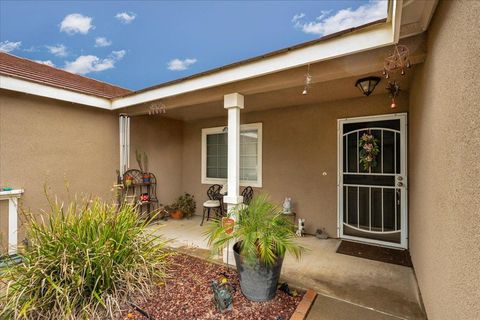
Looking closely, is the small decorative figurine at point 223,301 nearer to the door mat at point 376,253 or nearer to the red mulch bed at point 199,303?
the red mulch bed at point 199,303

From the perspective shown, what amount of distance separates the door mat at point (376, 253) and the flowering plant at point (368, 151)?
135 centimetres

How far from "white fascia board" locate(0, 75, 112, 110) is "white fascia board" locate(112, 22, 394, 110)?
160 cm

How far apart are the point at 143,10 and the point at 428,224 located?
343 inches

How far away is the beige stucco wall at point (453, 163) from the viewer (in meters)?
1.06

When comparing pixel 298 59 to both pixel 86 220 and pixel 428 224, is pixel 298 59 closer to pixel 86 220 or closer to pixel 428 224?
pixel 428 224

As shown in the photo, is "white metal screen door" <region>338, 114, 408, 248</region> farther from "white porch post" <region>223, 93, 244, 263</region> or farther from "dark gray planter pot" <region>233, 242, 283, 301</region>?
"dark gray planter pot" <region>233, 242, 283, 301</region>

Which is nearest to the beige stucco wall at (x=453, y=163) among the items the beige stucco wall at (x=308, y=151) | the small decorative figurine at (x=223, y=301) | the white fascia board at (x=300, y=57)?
the white fascia board at (x=300, y=57)

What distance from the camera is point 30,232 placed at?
2.25 m

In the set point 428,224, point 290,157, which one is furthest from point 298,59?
point 290,157

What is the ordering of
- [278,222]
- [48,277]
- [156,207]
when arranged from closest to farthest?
1. [48,277]
2. [278,222]
3. [156,207]

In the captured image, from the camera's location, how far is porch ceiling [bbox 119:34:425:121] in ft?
7.82

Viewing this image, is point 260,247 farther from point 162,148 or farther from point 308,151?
point 162,148

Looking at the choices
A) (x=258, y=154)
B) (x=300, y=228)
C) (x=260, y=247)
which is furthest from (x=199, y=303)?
(x=258, y=154)

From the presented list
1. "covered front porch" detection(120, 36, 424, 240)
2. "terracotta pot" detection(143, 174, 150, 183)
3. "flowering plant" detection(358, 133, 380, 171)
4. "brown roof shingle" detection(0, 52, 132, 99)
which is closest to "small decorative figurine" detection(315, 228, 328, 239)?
"covered front porch" detection(120, 36, 424, 240)
